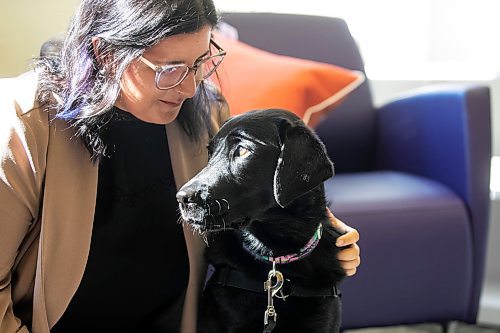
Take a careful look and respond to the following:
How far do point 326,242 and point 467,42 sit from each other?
5.42 feet

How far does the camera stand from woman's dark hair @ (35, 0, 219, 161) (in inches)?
38.2

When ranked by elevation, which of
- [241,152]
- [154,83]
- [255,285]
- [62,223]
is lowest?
[255,285]

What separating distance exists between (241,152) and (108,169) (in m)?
0.33

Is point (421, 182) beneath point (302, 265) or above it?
beneath

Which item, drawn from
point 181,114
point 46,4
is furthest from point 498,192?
point 46,4

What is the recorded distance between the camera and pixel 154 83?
3.30 feet

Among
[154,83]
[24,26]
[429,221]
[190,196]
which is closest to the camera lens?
[190,196]

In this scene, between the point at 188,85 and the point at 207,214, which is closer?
the point at 207,214

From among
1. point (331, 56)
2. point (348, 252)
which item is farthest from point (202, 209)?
point (331, 56)

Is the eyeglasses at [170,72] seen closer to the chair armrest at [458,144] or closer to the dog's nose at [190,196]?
the dog's nose at [190,196]

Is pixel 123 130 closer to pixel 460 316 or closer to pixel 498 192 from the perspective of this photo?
pixel 460 316

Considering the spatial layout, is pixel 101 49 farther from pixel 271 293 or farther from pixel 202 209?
pixel 271 293

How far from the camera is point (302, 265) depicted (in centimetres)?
106

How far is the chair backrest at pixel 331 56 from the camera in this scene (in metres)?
2.06
